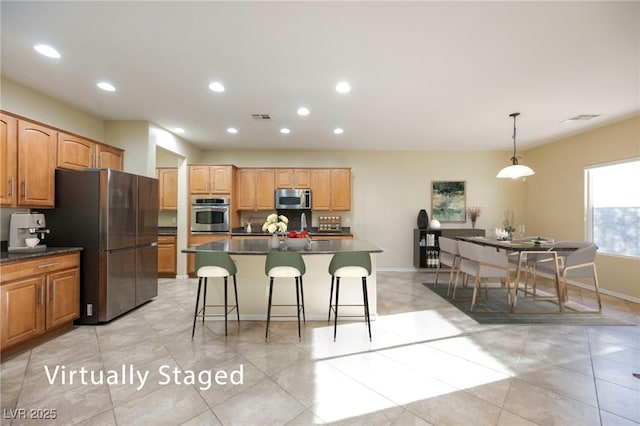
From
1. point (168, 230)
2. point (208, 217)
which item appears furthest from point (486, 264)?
point (168, 230)

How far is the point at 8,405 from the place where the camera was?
1.89m

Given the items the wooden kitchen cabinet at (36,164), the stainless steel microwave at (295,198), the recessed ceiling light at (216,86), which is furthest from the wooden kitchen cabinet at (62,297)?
the stainless steel microwave at (295,198)

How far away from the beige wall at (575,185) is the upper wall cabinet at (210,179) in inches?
255

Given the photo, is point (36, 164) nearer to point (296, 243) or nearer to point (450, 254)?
point (296, 243)

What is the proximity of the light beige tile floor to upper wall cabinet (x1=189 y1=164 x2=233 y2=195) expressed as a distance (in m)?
2.77

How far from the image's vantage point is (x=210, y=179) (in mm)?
5613

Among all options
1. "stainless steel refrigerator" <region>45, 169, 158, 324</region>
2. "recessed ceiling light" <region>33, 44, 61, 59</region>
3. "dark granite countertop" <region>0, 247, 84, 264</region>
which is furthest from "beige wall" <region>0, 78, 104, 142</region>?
"dark granite countertop" <region>0, 247, 84, 264</region>

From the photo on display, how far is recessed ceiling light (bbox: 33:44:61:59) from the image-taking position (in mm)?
2439

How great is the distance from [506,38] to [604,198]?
4210mm

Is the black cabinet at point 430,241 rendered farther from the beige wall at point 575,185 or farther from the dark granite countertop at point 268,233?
the dark granite countertop at point 268,233

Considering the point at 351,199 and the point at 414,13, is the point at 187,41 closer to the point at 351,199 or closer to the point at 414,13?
the point at 414,13

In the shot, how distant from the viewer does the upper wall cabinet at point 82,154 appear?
3269mm

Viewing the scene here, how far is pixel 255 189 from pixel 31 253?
361 centimetres

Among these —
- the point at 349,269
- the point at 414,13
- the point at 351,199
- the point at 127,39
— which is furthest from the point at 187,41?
the point at 351,199
